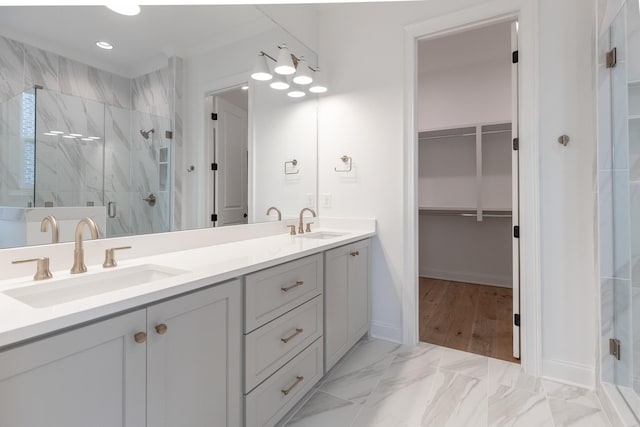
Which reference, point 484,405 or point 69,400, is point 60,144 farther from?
point 484,405

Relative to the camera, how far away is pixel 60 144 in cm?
115

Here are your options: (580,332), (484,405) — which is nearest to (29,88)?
(484,405)

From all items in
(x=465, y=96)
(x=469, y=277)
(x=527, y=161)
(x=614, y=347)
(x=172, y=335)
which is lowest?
(x=469, y=277)

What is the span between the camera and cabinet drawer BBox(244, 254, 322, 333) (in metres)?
1.20

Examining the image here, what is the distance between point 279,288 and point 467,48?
11.3ft

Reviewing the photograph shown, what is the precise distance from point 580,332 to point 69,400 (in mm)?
2349

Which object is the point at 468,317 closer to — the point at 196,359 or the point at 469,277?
the point at 469,277

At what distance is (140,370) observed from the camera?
834mm

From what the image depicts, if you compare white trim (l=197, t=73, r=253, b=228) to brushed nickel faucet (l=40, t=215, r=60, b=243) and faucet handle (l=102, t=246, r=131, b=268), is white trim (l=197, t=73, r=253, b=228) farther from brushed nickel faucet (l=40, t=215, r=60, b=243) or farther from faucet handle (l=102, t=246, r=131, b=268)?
brushed nickel faucet (l=40, t=215, r=60, b=243)

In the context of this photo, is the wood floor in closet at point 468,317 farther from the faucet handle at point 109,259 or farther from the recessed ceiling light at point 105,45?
the recessed ceiling light at point 105,45

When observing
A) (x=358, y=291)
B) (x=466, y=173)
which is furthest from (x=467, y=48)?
(x=358, y=291)

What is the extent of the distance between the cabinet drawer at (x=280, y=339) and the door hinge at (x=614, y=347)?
1493 mm

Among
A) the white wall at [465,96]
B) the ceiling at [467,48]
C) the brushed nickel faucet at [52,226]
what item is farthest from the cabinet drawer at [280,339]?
the white wall at [465,96]

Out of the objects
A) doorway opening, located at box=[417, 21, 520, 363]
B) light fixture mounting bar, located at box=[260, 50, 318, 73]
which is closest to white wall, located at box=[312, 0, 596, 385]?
light fixture mounting bar, located at box=[260, 50, 318, 73]
